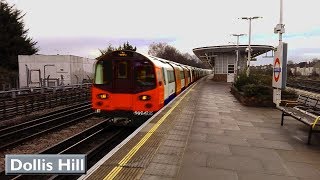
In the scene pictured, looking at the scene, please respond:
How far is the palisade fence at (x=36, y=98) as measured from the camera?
17516 mm

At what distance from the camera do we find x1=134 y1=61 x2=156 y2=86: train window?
13164 mm

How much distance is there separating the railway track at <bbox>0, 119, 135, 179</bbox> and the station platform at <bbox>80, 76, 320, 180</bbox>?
1.79m

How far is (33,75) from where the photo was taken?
3491 cm

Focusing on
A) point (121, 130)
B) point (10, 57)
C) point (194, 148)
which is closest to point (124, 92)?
point (121, 130)

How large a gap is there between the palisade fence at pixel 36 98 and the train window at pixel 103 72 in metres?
5.87

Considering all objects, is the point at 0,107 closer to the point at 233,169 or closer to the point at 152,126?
the point at 152,126

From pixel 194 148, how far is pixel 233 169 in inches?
63.7

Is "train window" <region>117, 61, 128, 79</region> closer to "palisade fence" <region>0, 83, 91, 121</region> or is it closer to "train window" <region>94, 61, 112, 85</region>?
"train window" <region>94, 61, 112, 85</region>

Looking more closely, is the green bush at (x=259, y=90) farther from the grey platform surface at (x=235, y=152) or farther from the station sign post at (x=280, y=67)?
the grey platform surface at (x=235, y=152)

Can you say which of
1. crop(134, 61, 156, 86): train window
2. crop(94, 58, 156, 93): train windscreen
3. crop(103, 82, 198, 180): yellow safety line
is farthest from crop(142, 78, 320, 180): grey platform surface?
crop(94, 58, 156, 93): train windscreen

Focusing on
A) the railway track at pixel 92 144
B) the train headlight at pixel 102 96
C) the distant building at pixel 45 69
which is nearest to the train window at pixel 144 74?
the train headlight at pixel 102 96

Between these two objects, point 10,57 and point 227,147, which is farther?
point 10,57

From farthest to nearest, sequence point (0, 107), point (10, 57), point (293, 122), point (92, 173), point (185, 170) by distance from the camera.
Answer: point (10, 57) → point (0, 107) → point (293, 122) → point (185, 170) → point (92, 173)

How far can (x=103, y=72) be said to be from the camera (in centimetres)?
1325
